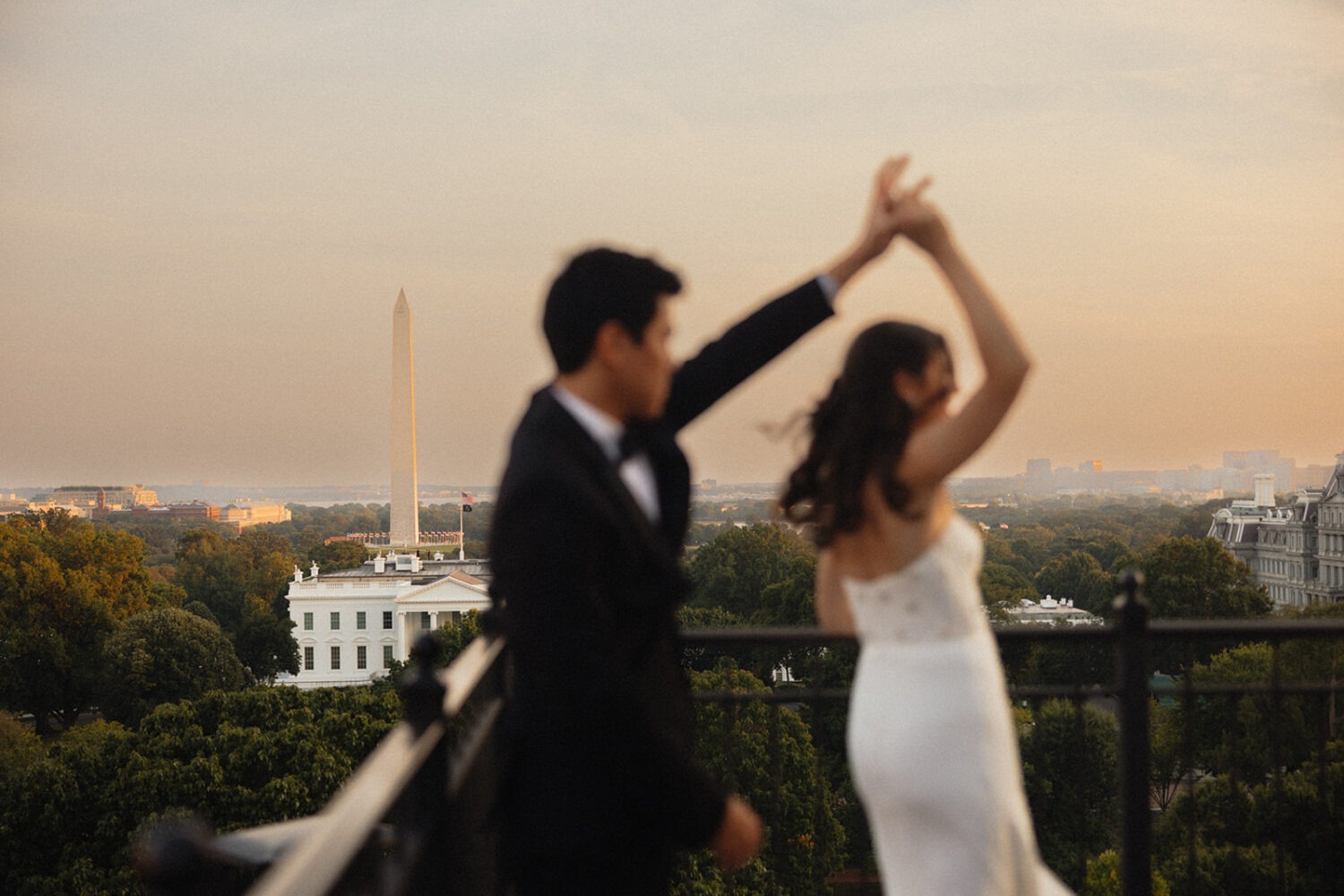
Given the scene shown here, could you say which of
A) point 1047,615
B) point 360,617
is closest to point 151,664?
point 360,617

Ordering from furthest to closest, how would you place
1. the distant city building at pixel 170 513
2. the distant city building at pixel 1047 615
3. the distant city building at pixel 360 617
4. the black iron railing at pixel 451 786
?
the distant city building at pixel 170 513
the distant city building at pixel 360 617
the distant city building at pixel 1047 615
the black iron railing at pixel 451 786

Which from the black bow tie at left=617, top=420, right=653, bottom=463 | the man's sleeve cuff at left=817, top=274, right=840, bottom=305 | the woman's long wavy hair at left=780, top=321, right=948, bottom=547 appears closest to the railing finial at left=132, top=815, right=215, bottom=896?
the black bow tie at left=617, top=420, right=653, bottom=463

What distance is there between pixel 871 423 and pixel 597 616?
79cm

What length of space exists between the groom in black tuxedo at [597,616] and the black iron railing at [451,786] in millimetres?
156

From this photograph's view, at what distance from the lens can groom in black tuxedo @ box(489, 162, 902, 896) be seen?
68.8 inches

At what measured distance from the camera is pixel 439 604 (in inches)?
2366

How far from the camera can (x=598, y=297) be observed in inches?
74.4

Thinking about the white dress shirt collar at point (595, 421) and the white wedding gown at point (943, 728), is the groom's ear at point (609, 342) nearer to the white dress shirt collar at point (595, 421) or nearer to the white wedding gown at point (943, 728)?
the white dress shirt collar at point (595, 421)

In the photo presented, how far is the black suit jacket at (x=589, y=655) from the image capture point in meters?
1.74

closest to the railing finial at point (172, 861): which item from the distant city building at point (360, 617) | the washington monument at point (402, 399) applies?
the distant city building at point (360, 617)

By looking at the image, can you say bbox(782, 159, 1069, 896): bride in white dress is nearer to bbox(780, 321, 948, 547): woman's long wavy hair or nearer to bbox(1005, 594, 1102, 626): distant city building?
bbox(780, 321, 948, 547): woman's long wavy hair

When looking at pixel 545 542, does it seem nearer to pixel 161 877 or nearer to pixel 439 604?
pixel 161 877

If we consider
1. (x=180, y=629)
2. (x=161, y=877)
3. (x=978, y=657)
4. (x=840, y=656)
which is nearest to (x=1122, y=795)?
(x=978, y=657)

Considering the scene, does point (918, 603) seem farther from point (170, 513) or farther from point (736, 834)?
point (170, 513)
